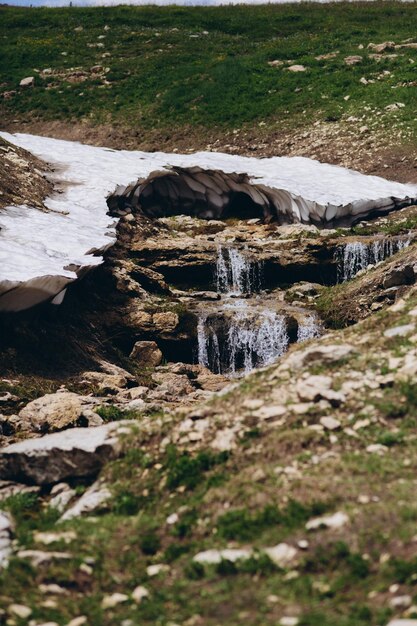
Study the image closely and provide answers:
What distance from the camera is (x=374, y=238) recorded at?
101ft

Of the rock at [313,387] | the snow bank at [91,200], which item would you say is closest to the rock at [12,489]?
the rock at [313,387]

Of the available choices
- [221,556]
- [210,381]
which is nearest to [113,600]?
[221,556]

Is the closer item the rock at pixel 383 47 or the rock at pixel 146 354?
the rock at pixel 146 354

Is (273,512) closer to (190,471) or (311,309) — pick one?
(190,471)

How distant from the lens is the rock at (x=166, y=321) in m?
26.0

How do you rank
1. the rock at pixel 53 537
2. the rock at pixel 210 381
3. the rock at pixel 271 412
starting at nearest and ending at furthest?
the rock at pixel 53 537 < the rock at pixel 271 412 < the rock at pixel 210 381

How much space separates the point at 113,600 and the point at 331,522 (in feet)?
8.18

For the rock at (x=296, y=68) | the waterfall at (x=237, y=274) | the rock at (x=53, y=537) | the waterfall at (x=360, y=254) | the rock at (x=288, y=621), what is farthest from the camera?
the rock at (x=296, y=68)

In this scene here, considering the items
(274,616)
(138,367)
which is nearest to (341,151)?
(138,367)

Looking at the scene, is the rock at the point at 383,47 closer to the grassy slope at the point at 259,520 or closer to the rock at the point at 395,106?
the rock at the point at 395,106

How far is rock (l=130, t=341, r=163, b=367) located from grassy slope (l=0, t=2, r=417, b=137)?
2101 centimetres

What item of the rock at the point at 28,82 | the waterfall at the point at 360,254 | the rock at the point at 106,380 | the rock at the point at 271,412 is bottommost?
the rock at the point at 106,380

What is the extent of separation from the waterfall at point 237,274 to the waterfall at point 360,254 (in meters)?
2.67

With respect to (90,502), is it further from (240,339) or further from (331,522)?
(240,339)
